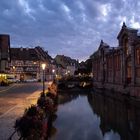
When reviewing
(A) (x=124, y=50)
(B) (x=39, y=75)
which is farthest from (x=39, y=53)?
(A) (x=124, y=50)

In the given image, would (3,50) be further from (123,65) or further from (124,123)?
(124,123)

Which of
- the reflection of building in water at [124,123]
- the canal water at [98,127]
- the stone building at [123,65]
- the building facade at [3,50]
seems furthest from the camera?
the building facade at [3,50]

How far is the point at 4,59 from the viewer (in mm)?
100875

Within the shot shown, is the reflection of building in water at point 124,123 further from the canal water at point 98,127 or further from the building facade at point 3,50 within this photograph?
the building facade at point 3,50

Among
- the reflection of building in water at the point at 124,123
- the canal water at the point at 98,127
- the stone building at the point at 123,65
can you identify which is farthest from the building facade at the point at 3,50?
the canal water at the point at 98,127

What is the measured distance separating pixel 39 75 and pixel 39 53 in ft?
32.1

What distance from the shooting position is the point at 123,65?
7500cm

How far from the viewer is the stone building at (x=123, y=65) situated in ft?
211

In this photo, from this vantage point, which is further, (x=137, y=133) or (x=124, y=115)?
(x=124, y=115)

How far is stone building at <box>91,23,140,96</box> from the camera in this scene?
211 ft

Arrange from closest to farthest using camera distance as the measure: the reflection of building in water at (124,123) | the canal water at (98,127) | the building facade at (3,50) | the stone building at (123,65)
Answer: the canal water at (98,127)
the reflection of building in water at (124,123)
the stone building at (123,65)
the building facade at (3,50)

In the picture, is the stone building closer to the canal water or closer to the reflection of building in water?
the reflection of building in water

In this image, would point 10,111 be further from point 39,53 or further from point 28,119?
point 39,53

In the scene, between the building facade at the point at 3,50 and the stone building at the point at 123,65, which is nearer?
the stone building at the point at 123,65
